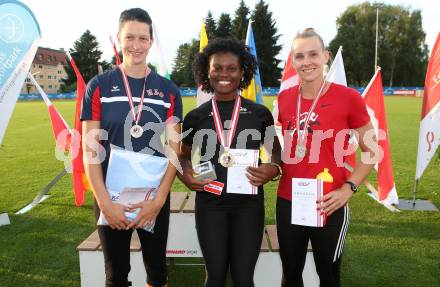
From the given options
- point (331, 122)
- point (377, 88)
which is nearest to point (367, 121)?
point (331, 122)

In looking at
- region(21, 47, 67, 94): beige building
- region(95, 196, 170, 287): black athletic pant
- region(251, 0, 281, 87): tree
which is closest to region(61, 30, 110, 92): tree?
region(21, 47, 67, 94): beige building

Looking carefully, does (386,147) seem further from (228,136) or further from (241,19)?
(241,19)

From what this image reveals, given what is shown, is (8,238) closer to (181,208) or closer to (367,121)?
(181,208)

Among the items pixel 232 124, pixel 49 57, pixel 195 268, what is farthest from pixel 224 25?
pixel 232 124

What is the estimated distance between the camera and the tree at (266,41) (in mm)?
57156

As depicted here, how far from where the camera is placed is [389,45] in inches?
2242

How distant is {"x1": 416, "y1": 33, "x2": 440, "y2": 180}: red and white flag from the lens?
5.77 m

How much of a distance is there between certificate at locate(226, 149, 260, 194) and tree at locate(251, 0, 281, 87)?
54.8 m

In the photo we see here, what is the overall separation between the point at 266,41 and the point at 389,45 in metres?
17.5

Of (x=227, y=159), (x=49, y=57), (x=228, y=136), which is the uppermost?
(x=49, y=57)

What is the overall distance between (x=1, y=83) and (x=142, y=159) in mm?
3088

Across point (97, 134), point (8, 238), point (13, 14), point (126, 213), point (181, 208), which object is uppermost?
point (13, 14)

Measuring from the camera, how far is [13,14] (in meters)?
4.68

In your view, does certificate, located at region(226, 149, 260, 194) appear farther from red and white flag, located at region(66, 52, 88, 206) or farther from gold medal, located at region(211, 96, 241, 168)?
red and white flag, located at region(66, 52, 88, 206)
